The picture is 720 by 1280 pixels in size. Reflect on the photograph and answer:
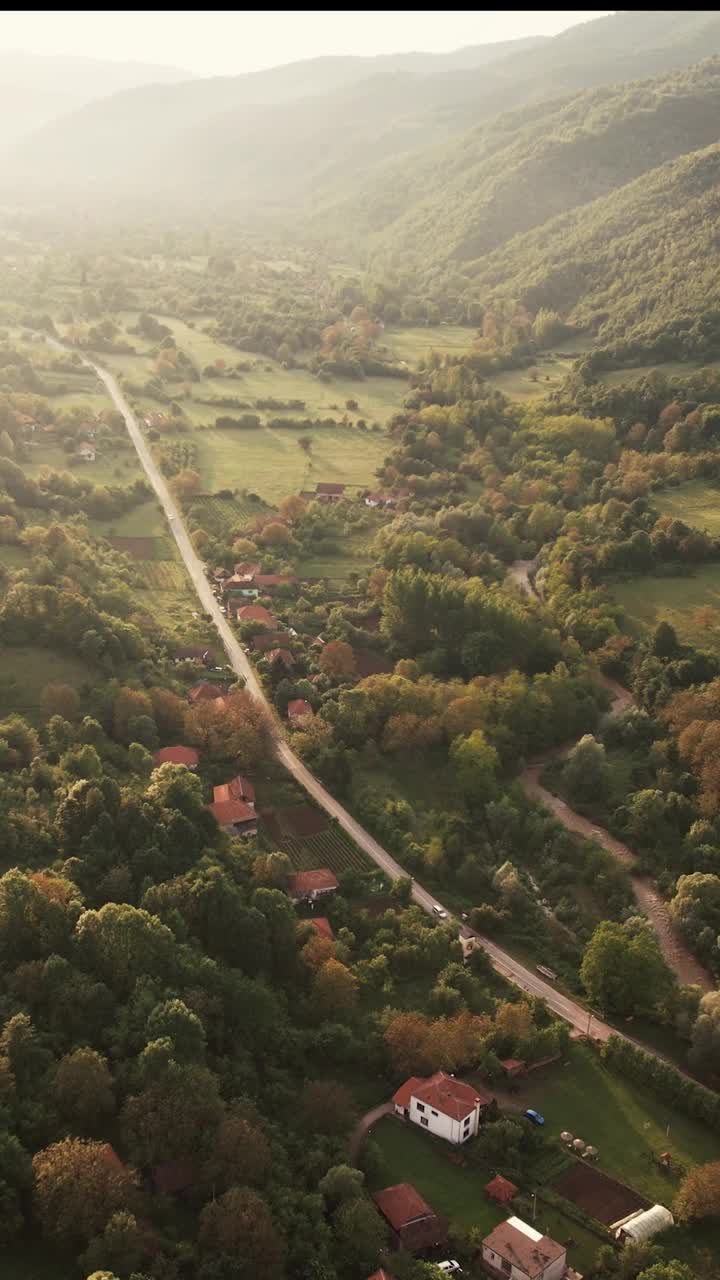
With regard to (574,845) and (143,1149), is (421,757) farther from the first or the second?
(143,1149)

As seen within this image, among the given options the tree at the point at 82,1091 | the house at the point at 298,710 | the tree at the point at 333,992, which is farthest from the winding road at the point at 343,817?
the tree at the point at 82,1091

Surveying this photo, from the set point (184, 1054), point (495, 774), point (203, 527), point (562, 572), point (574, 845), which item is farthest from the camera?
point (203, 527)

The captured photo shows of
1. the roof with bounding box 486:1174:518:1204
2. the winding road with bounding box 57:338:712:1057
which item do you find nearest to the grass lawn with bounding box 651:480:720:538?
the winding road with bounding box 57:338:712:1057

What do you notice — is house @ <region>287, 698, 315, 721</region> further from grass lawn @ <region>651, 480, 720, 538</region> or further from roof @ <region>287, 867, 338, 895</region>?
grass lawn @ <region>651, 480, 720, 538</region>

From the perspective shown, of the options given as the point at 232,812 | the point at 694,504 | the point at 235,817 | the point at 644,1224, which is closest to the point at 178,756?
the point at 232,812

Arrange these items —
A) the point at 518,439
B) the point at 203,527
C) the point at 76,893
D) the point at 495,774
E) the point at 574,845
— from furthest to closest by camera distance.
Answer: the point at 518,439, the point at 203,527, the point at 495,774, the point at 574,845, the point at 76,893

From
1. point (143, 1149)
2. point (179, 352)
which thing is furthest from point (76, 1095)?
point (179, 352)
